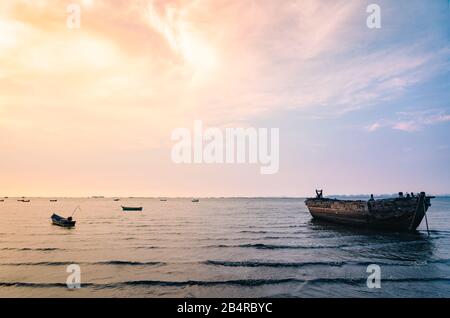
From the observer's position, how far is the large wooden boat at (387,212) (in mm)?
26641

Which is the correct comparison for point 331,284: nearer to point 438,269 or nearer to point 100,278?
point 438,269

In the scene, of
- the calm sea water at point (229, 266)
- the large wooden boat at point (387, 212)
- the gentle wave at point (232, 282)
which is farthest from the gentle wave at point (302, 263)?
the large wooden boat at point (387, 212)

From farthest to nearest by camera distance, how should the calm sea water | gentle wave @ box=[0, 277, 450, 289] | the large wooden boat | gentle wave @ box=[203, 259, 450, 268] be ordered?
the large wooden boat, gentle wave @ box=[203, 259, 450, 268], gentle wave @ box=[0, 277, 450, 289], the calm sea water

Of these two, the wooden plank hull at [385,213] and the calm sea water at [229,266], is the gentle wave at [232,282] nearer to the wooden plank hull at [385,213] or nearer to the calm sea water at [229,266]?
the calm sea water at [229,266]

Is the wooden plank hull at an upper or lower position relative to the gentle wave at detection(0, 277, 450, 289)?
upper

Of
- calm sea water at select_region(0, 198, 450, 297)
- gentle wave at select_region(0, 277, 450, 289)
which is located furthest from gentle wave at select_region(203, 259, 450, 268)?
gentle wave at select_region(0, 277, 450, 289)

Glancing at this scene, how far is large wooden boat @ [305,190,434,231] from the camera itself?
26641 mm

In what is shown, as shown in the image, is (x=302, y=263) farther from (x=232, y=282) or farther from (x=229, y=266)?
(x=232, y=282)

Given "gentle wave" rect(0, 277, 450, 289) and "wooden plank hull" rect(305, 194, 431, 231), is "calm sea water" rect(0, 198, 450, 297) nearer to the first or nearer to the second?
"gentle wave" rect(0, 277, 450, 289)

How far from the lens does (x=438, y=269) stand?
621 inches

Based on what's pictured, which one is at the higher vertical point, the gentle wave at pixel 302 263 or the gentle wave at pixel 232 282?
the gentle wave at pixel 232 282

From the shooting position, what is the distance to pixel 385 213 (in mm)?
28688
